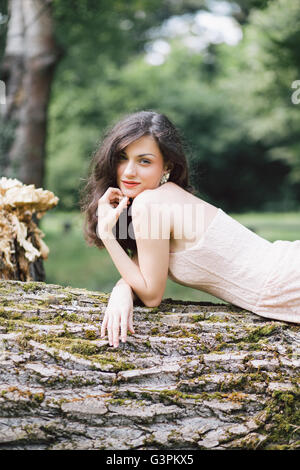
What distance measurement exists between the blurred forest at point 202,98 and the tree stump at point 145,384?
9223 millimetres

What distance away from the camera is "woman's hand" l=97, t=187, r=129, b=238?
254 centimetres

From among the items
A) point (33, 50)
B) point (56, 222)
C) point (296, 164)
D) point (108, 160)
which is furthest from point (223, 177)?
point (108, 160)

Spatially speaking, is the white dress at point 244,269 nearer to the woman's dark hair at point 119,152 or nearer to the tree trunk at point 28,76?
the woman's dark hair at point 119,152

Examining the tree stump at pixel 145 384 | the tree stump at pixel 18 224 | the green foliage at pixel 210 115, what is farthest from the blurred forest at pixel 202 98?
the tree stump at pixel 145 384

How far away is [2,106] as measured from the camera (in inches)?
269

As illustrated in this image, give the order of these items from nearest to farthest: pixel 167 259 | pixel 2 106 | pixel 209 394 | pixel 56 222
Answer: pixel 209 394 → pixel 167 259 → pixel 2 106 → pixel 56 222

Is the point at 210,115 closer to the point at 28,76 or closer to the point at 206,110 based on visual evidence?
the point at 206,110

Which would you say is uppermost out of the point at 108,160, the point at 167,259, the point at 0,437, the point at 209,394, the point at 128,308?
the point at 108,160

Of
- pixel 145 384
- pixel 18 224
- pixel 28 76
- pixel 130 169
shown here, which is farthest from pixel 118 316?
pixel 28 76

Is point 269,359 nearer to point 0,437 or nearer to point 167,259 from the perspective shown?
point 167,259

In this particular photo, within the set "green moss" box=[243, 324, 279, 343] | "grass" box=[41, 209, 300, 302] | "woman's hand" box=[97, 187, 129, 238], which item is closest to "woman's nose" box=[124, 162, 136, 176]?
"woman's hand" box=[97, 187, 129, 238]

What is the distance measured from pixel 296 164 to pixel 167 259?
21.7 metres

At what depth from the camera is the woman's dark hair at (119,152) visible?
267 centimetres

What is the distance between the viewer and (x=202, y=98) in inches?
963
